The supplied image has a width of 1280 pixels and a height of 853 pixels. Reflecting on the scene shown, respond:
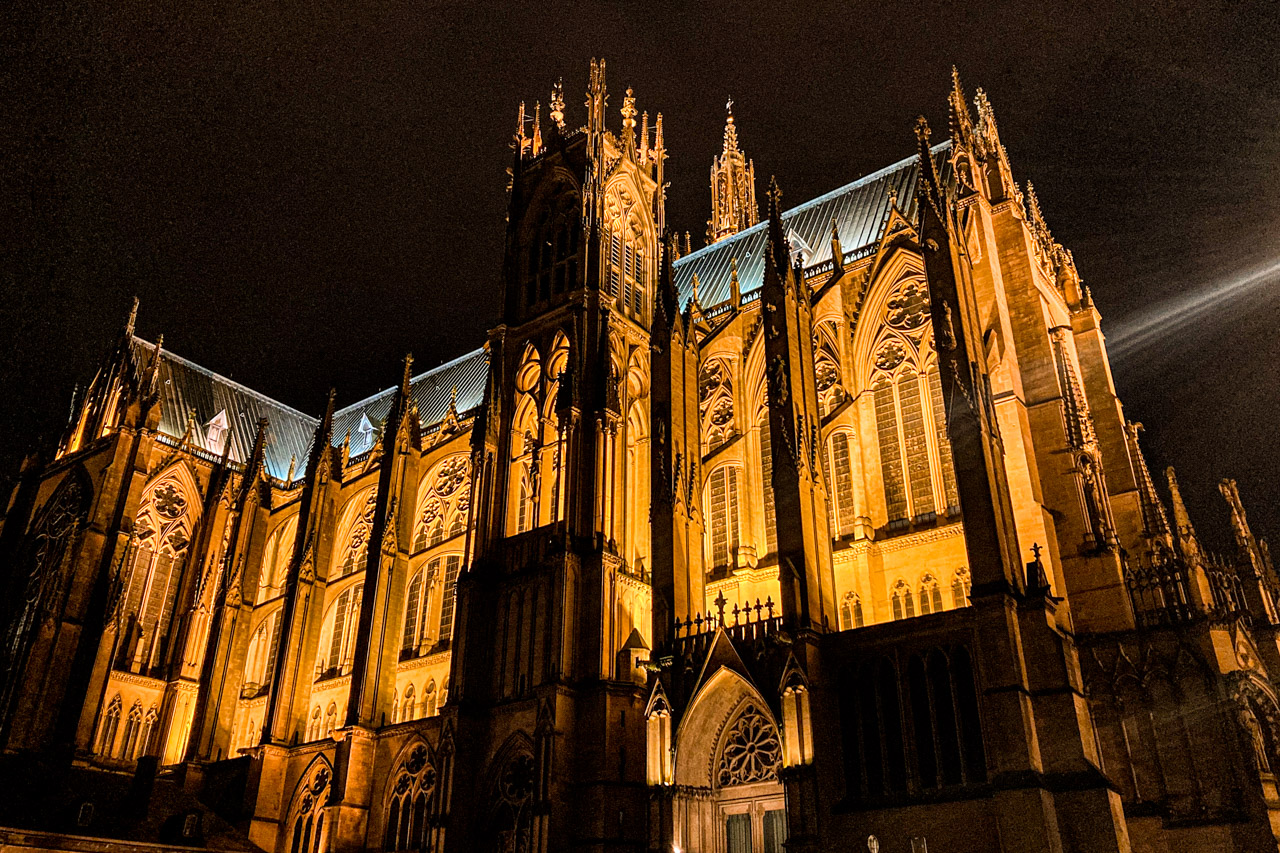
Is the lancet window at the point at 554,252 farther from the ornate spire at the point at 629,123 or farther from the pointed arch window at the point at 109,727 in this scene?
the pointed arch window at the point at 109,727

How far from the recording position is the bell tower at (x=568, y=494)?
27.2 meters

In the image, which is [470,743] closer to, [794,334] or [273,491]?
[794,334]

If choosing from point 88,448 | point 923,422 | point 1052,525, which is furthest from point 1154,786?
point 88,448

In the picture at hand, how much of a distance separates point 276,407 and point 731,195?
2928 cm

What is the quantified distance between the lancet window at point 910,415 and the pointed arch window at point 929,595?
5.90 ft

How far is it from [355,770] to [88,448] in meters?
23.6

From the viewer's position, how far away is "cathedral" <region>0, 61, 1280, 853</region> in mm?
22156

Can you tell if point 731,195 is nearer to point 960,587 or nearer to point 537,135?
point 537,135

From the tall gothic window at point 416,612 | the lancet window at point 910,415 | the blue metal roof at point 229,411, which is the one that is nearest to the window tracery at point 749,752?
the lancet window at point 910,415

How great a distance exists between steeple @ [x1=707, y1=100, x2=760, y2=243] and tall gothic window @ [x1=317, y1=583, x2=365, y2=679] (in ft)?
88.1

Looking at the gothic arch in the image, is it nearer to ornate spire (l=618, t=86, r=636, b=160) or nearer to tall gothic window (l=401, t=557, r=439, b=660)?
tall gothic window (l=401, t=557, r=439, b=660)

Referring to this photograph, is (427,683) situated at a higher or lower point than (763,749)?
higher

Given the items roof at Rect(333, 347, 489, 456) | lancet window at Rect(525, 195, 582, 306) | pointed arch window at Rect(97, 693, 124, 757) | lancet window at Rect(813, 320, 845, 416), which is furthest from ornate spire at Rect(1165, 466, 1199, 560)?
pointed arch window at Rect(97, 693, 124, 757)

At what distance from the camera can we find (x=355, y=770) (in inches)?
1282
